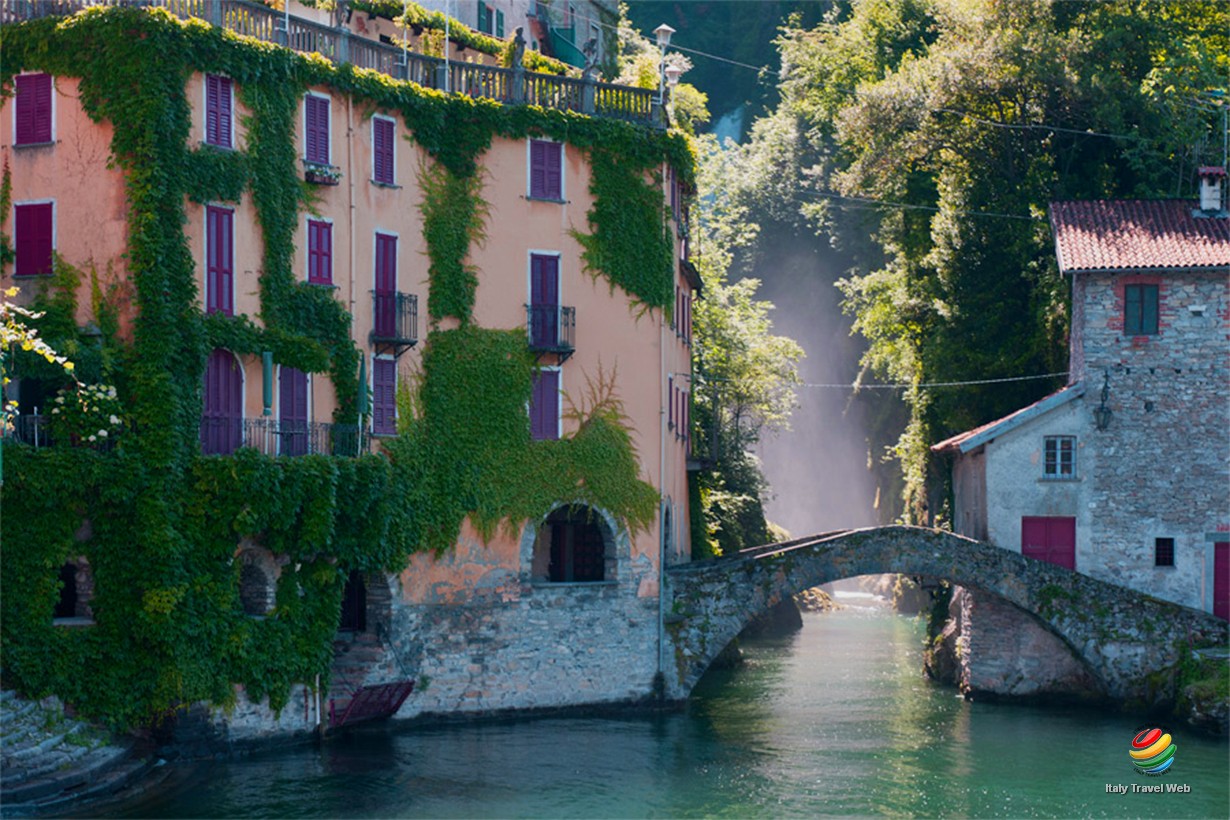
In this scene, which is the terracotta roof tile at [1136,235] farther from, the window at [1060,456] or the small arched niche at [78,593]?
the small arched niche at [78,593]

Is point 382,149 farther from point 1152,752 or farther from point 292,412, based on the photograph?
point 1152,752

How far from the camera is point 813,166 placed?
299 ft

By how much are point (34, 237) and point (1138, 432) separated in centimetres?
2543

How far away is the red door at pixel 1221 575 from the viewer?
4366cm

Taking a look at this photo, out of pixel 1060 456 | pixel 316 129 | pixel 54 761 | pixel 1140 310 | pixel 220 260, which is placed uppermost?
pixel 316 129

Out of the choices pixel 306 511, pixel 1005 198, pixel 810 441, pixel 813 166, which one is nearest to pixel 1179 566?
pixel 1005 198

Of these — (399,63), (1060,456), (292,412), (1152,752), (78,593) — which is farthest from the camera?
(1060,456)

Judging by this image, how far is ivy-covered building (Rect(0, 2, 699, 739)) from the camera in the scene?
33750 millimetres

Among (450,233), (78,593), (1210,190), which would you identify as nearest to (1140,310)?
(1210,190)

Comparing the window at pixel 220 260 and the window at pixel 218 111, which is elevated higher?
the window at pixel 218 111

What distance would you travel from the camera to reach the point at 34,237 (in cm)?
3569

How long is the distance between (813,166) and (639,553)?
2063 inches

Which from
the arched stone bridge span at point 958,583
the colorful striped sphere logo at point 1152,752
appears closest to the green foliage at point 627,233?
the arched stone bridge span at point 958,583

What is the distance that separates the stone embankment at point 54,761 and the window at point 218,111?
37.0 ft
